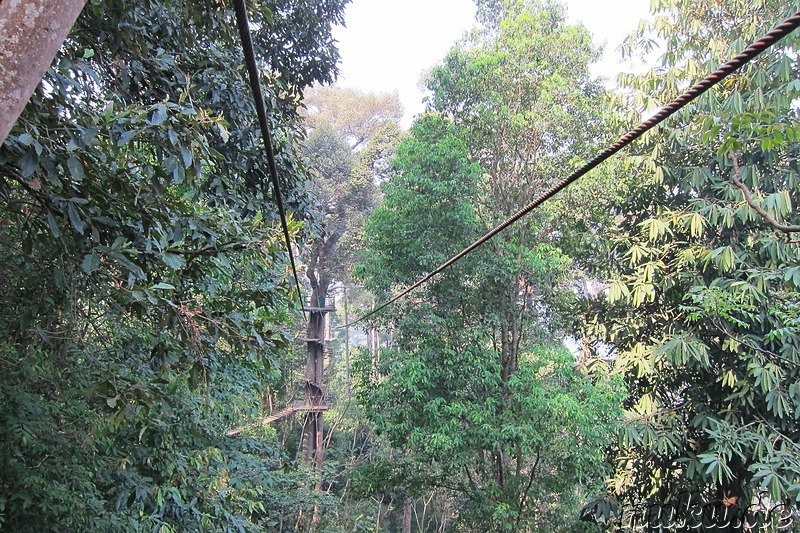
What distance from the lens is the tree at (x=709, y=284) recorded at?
3.69 m

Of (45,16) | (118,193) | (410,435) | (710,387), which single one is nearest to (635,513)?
(710,387)

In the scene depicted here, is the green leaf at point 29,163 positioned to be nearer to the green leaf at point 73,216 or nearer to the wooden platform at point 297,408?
the green leaf at point 73,216

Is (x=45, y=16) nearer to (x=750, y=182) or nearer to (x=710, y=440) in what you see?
(x=750, y=182)

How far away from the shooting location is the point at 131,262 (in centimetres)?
149

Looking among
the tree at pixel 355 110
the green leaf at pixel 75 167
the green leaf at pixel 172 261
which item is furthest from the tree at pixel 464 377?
the tree at pixel 355 110

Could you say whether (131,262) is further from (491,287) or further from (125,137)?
(491,287)

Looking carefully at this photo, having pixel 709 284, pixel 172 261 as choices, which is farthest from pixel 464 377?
pixel 172 261

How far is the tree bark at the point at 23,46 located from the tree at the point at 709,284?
3676mm

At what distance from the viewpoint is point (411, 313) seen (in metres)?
5.10

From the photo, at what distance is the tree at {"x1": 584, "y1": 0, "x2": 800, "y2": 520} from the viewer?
3691 millimetres

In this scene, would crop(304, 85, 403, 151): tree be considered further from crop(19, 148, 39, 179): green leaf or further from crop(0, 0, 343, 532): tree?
crop(19, 148, 39, 179): green leaf

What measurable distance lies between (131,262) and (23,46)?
686 mm

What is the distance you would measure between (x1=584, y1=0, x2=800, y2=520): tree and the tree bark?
3.68 meters

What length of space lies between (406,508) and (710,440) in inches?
255
